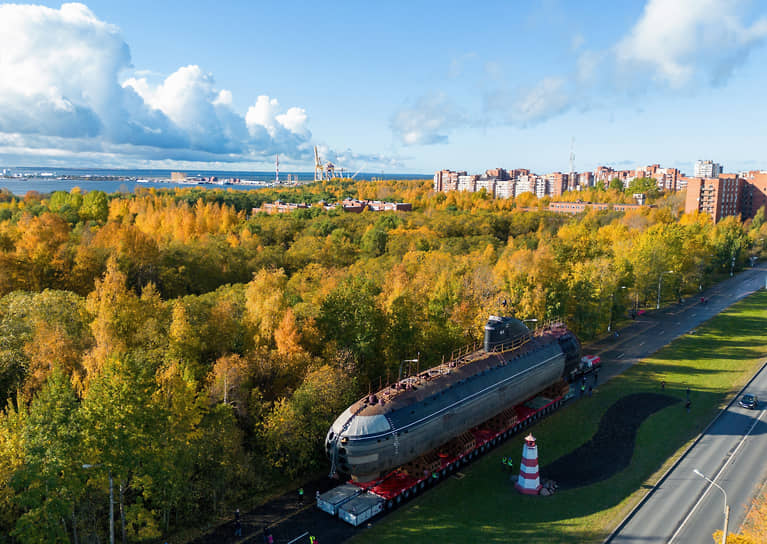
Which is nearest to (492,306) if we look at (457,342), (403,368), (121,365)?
(457,342)

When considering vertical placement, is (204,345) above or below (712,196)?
below

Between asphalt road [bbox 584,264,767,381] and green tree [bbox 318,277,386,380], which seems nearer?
green tree [bbox 318,277,386,380]

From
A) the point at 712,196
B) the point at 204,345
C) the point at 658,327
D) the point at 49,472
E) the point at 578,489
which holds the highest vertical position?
the point at 712,196

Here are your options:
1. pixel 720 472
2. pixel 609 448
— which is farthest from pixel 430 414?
pixel 720 472

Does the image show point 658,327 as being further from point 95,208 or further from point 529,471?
point 95,208

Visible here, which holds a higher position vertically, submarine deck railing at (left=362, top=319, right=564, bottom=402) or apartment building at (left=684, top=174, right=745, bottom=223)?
apartment building at (left=684, top=174, right=745, bottom=223)

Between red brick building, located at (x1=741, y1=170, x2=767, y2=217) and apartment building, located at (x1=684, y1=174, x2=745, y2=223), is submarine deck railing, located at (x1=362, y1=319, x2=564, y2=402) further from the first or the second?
red brick building, located at (x1=741, y1=170, x2=767, y2=217)

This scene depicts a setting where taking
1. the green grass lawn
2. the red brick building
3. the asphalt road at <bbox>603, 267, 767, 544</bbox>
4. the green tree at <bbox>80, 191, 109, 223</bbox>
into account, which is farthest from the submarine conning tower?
the red brick building

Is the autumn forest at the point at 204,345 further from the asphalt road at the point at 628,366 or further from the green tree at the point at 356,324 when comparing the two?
the asphalt road at the point at 628,366
